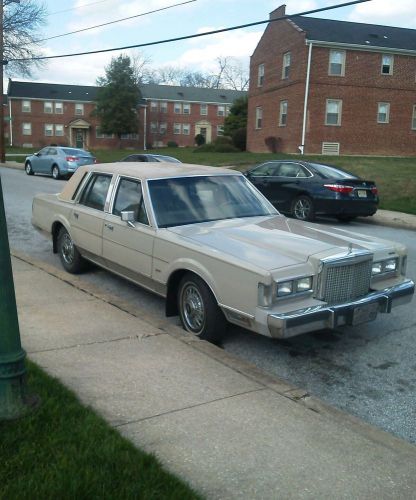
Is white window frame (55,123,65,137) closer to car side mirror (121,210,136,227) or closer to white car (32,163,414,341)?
white car (32,163,414,341)

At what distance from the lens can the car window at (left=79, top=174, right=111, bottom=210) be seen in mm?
6805

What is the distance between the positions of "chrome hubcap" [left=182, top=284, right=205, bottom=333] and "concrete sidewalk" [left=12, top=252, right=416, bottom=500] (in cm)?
16

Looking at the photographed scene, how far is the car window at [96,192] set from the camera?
680 cm

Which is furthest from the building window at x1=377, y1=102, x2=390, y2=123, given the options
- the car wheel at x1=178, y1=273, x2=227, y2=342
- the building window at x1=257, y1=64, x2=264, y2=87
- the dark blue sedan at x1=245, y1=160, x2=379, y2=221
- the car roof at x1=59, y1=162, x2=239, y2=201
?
the car wheel at x1=178, y1=273, x2=227, y2=342

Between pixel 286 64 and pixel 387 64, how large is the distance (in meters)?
6.21

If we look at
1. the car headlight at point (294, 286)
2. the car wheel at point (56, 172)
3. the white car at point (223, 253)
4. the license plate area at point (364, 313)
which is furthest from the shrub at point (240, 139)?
the car headlight at point (294, 286)

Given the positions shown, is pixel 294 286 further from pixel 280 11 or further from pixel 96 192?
pixel 280 11

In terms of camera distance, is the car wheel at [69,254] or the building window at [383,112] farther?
the building window at [383,112]

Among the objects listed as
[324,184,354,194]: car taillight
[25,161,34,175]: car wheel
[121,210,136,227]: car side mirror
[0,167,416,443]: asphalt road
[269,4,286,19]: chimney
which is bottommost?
[25,161,34,175]: car wheel

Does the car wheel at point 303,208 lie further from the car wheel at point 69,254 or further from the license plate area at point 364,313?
the license plate area at point 364,313

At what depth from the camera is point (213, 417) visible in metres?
3.56

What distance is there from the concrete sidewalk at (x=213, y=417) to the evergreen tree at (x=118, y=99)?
59.8 m

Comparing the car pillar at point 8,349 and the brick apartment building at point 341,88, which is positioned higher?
the brick apartment building at point 341,88

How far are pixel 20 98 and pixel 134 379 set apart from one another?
6891 cm
